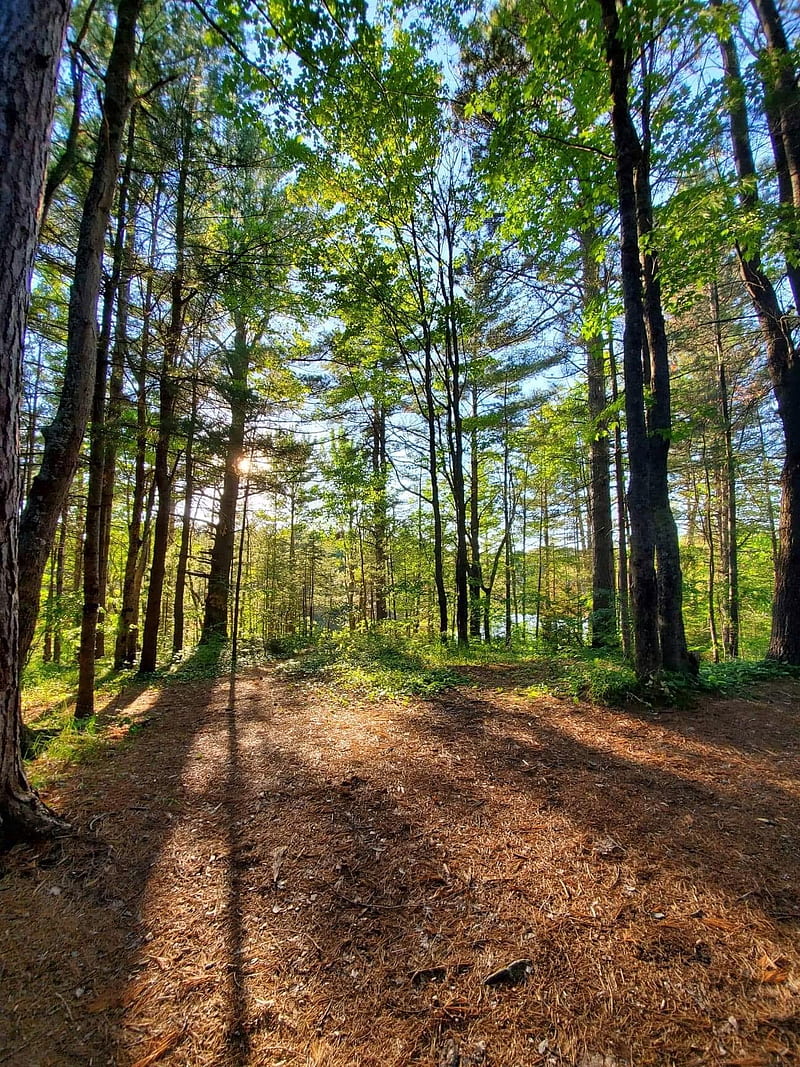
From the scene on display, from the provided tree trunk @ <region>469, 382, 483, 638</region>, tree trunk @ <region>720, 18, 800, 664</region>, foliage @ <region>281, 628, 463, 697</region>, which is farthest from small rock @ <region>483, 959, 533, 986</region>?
tree trunk @ <region>469, 382, 483, 638</region>

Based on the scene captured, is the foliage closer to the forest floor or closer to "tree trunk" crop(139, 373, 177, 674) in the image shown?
the forest floor

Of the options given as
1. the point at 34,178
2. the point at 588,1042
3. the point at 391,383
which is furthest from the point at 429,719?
the point at 391,383

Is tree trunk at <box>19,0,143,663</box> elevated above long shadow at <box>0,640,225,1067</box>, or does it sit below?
above

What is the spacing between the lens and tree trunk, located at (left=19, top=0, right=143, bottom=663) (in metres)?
3.68

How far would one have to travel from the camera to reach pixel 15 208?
211 cm

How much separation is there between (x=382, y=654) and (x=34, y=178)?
27.3 feet

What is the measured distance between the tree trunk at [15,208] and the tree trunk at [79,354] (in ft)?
5.71

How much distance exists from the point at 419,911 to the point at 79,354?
532 centimetres

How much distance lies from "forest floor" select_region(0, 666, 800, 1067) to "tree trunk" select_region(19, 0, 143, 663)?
6.22ft

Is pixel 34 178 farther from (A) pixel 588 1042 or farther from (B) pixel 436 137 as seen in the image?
(B) pixel 436 137

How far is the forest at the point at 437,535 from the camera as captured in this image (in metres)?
1.66

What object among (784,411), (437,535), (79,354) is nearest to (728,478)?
(784,411)

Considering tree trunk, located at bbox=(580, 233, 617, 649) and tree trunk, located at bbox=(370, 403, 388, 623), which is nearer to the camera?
tree trunk, located at bbox=(580, 233, 617, 649)

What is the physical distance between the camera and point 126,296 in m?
7.99
